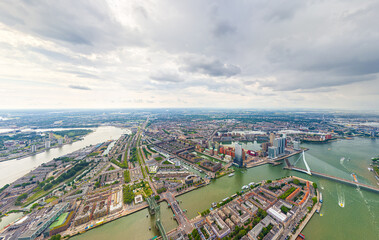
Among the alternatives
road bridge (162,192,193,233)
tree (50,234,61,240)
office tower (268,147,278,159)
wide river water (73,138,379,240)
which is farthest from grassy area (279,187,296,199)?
tree (50,234,61,240)

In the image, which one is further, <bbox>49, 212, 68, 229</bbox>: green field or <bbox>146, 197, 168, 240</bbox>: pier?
<bbox>49, 212, 68, 229</bbox>: green field

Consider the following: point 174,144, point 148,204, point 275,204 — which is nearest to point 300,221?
point 275,204

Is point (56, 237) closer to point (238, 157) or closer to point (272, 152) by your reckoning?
point (238, 157)

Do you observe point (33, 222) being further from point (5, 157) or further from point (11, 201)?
point (5, 157)

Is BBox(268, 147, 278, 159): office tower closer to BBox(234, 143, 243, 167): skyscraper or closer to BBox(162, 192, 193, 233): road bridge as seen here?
BBox(234, 143, 243, 167): skyscraper

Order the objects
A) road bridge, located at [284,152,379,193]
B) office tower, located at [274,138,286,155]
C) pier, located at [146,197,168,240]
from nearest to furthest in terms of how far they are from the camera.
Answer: pier, located at [146,197,168,240] < road bridge, located at [284,152,379,193] < office tower, located at [274,138,286,155]

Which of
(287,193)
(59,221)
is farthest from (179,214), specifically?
(287,193)

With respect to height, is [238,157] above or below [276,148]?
below

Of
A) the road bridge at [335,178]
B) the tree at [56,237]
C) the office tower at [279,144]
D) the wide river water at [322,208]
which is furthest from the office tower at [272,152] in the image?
the tree at [56,237]

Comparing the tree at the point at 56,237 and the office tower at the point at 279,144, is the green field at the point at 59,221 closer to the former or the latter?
the tree at the point at 56,237

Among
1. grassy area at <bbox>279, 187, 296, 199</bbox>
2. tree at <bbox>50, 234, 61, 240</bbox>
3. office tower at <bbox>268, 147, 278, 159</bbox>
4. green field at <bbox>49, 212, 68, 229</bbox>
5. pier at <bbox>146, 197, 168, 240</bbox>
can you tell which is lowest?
green field at <bbox>49, 212, 68, 229</bbox>
